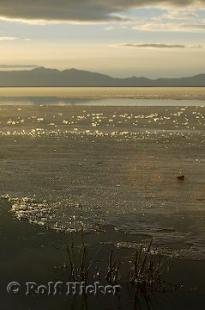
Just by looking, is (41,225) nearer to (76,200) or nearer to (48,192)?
(76,200)

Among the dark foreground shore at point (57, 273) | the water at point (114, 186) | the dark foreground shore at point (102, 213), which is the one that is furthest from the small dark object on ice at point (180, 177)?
the dark foreground shore at point (57, 273)

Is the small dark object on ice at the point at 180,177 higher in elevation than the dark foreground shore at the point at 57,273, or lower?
higher

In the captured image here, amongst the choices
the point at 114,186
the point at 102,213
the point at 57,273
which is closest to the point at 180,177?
the point at 114,186

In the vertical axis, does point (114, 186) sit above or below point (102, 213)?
above

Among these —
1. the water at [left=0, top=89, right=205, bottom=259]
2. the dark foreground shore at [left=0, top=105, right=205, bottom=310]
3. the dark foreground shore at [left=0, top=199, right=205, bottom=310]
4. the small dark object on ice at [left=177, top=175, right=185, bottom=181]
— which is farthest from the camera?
the small dark object on ice at [left=177, top=175, right=185, bottom=181]

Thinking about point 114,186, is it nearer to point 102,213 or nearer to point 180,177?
point 180,177

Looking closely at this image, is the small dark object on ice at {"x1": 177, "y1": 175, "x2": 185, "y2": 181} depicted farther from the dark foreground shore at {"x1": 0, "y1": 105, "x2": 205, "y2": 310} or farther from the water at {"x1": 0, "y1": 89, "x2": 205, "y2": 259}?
the dark foreground shore at {"x1": 0, "y1": 105, "x2": 205, "y2": 310}

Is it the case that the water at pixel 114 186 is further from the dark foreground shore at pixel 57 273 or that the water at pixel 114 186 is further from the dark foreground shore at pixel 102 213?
the dark foreground shore at pixel 57 273

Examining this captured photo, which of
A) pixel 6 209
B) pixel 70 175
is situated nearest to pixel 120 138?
pixel 70 175

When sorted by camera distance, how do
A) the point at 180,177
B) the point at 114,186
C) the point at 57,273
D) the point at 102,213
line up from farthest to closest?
the point at 180,177
the point at 114,186
the point at 102,213
the point at 57,273

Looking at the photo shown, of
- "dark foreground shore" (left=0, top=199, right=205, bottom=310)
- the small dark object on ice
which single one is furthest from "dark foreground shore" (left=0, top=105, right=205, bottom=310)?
the small dark object on ice

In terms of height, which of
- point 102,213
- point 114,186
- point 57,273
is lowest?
point 57,273

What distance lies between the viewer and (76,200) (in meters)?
40.8

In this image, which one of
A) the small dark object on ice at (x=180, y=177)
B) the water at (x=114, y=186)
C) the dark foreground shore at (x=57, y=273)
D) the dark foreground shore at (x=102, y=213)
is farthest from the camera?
the small dark object on ice at (x=180, y=177)
